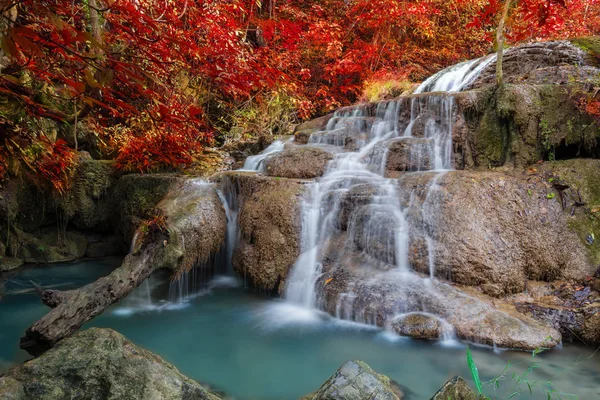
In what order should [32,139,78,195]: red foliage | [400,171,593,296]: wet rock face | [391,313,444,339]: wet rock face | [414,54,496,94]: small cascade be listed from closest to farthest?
[391,313,444,339]: wet rock face, [400,171,593,296]: wet rock face, [32,139,78,195]: red foliage, [414,54,496,94]: small cascade

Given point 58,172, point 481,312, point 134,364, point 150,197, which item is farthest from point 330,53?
point 134,364

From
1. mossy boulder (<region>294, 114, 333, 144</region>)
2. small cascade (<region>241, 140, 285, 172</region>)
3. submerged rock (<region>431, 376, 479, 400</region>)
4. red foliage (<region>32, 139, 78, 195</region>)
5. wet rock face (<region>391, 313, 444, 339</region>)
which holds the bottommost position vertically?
wet rock face (<region>391, 313, 444, 339</region>)

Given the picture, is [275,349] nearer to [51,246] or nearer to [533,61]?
[51,246]

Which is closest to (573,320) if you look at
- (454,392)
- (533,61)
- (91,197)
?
(454,392)

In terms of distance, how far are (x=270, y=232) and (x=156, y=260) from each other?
68.6 inches

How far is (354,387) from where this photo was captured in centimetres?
210

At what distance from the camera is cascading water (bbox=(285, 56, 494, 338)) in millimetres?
4988

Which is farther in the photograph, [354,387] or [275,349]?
[275,349]

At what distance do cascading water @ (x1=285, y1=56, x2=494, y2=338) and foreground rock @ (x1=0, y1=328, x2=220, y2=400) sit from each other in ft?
9.40

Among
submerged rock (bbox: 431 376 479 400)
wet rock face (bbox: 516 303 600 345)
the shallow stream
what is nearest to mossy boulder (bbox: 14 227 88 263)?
the shallow stream

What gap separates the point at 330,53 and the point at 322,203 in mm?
7694

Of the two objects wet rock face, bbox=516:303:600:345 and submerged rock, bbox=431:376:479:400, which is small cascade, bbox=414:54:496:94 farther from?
submerged rock, bbox=431:376:479:400

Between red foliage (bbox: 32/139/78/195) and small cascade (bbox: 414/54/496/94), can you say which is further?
small cascade (bbox: 414/54/496/94)

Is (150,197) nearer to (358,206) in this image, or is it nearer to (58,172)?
(58,172)
